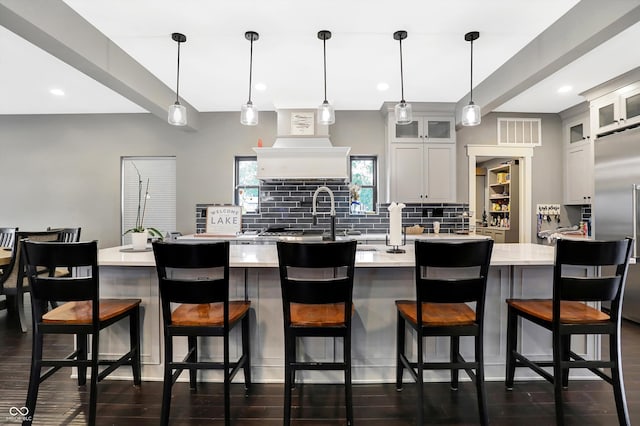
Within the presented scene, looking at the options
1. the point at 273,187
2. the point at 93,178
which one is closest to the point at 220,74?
the point at 273,187

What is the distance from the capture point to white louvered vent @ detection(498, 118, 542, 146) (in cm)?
434

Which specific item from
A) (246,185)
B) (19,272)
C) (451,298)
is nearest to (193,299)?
(451,298)

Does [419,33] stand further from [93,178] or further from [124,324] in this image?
[93,178]

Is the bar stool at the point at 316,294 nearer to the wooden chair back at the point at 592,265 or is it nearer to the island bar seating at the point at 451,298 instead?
the island bar seating at the point at 451,298

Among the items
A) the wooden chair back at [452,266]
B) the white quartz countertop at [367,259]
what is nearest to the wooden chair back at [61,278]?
the white quartz countertop at [367,259]

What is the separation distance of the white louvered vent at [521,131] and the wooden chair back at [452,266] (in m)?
3.66

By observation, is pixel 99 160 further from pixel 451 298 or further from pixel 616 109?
Result: pixel 616 109

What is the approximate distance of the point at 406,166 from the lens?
4090 mm

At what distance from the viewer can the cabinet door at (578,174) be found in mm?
3955

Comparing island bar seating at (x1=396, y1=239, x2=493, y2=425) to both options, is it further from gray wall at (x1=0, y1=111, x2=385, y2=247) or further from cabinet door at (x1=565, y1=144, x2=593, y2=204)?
cabinet door at (x1=565, y1=144, x2=593, y2=204)

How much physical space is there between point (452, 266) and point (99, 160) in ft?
16.9

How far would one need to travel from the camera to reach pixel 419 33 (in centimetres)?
250

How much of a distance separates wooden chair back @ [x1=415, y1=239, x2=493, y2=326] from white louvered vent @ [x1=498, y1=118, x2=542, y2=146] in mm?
3665

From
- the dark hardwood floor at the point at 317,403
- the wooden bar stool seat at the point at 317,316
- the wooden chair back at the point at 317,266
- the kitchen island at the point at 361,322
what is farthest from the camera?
the kitchen island at the point at 361,322
